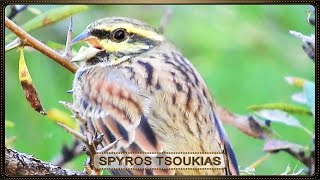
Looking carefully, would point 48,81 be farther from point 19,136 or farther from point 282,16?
point 282,16

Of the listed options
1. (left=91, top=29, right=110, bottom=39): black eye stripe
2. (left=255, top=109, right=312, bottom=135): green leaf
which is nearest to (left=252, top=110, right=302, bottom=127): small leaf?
(left=255, top=109, right=312, bottom=135): green leaf

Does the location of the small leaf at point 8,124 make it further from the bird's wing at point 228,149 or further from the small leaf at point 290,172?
the small leaf at point 290,172

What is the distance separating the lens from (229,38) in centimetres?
161

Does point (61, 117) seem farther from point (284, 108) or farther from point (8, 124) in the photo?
point (284, 108)

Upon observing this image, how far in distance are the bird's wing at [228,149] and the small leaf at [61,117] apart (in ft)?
0.89

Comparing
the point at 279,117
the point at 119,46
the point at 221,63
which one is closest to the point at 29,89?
the point at 119,46

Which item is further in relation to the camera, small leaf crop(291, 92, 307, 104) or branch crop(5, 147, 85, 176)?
small leaf crop(291, 92, 307, 104)

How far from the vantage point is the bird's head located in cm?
152

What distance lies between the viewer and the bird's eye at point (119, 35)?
60.0 inches

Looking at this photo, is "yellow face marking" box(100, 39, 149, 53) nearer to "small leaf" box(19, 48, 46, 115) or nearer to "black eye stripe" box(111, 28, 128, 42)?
"black eye stripe" box(111, 28, 128, 42)

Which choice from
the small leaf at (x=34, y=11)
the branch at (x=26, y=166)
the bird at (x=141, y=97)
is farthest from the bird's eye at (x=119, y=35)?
the branch at (x=26, y=166)

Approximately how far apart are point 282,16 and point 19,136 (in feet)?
1.82

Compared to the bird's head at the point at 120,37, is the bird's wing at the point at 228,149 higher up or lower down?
lower down

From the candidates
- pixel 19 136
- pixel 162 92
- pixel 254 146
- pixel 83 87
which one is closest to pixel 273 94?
pixel 254 146
